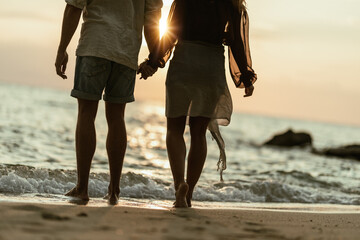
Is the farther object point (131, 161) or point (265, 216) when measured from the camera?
point (131, 161)

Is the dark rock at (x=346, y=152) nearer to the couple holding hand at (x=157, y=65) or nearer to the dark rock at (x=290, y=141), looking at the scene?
the dark rock at (x=290, y=141)

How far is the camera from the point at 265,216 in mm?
4316

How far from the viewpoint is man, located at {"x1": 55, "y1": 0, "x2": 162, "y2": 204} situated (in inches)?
171

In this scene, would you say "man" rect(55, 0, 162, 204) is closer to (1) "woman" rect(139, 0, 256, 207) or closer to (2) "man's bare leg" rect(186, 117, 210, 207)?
(1) "woman" rect(139, 0, 256, 207)

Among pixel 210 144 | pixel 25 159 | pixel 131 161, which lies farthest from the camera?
pixel 210 144

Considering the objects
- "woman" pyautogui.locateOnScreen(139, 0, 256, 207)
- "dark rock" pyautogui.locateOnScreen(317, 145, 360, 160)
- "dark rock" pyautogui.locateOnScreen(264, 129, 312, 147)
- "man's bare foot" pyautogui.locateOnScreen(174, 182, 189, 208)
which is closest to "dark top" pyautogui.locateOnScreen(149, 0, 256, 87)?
"woman" pyautogui.locateOnScreen(139, 0, 256, 207)

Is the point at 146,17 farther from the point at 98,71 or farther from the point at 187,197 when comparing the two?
the point at 187,197

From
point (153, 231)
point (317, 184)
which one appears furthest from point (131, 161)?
point (153, 231)

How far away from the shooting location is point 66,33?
4.41 metres

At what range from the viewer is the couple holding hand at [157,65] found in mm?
4387

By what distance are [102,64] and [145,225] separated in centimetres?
159

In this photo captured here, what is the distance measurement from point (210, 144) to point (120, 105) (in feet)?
48.9

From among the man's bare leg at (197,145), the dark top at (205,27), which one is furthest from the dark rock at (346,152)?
the man's bare leg at (197,145)

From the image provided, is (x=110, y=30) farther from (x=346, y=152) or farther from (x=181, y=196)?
(x=346, y=152)
